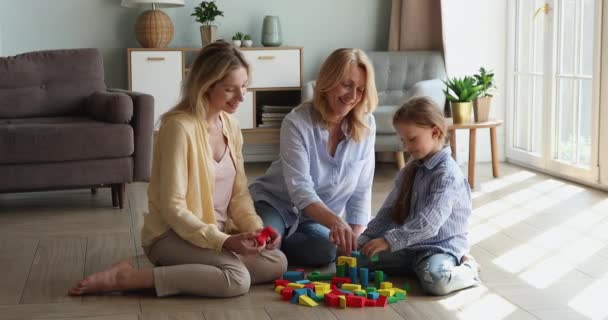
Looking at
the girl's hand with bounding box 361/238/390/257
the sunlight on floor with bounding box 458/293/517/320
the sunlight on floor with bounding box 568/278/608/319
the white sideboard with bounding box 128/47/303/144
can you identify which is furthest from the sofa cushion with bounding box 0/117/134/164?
the sunlight on floor with bounding box 568/278/608/319

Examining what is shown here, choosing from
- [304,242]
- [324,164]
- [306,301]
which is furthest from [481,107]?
[306,301]

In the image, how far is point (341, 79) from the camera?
295 cm

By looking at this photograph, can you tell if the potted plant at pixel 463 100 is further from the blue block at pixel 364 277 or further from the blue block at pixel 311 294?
the blue block at pixel 311 294

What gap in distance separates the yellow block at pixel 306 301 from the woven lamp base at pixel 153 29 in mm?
3384

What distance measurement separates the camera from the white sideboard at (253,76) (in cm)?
566

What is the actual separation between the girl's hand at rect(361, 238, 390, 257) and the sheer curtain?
3482 millimetres

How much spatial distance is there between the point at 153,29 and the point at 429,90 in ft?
5.90

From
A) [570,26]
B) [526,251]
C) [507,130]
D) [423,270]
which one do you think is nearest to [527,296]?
[423,270]

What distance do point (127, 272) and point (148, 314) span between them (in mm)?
216

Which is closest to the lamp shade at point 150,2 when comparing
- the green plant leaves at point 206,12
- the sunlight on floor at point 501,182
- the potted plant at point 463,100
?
the green plant leaves at point 206,12

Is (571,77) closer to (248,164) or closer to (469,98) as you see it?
(469,98)

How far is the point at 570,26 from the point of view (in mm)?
5125

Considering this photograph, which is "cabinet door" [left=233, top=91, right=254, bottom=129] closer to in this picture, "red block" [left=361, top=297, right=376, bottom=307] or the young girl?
the young girl

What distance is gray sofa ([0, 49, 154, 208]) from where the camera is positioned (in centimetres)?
421
